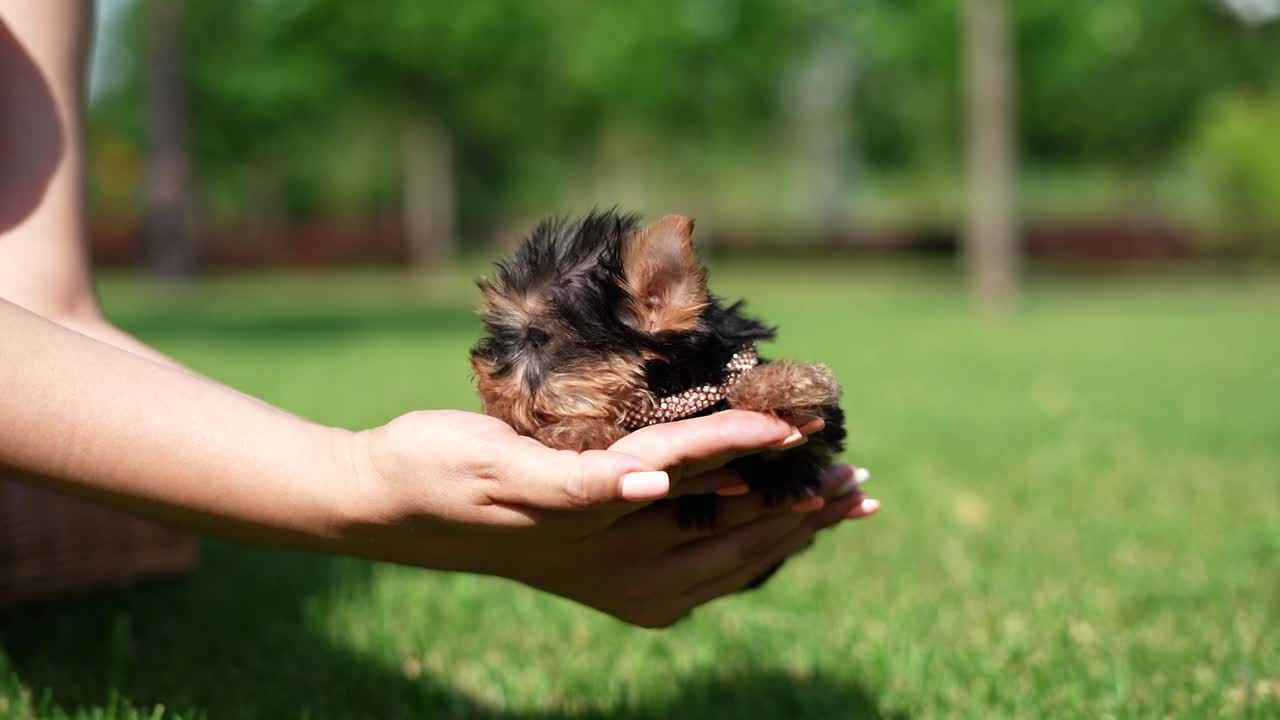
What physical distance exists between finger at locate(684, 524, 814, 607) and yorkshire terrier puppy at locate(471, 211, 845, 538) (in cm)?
18

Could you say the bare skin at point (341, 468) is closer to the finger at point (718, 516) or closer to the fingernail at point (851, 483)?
the finger at point (718, 516)

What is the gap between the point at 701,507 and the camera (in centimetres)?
251

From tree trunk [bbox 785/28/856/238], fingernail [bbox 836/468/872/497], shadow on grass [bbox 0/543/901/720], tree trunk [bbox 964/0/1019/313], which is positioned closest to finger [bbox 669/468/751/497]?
fingernail [bbox 836/468/872/497]

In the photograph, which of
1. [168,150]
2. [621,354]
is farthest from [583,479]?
[168,150]

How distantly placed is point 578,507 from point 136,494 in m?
0.87

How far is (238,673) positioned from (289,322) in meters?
20.3

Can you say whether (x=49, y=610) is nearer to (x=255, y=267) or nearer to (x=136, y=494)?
(x=136, y=494)

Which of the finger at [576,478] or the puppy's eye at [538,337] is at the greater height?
the puppy's eye at [538,337]

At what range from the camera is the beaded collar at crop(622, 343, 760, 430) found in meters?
2.32

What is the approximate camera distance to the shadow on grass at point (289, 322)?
19.4m

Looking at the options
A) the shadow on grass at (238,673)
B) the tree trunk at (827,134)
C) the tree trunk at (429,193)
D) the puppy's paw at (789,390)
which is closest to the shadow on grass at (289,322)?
the shadow on grass at (238,673)

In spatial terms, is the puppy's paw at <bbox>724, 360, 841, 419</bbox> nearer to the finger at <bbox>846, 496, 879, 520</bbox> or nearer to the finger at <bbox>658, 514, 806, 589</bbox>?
the finger at <bbox>658, 514, 806, 589</bbox>

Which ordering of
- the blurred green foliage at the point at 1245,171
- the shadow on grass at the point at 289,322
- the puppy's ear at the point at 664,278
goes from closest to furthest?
1. the puppy's ear at the point at 664,278
2. the shadow on grass at the point at 289,322
3. the blurred green foliage at the point at 1245,171

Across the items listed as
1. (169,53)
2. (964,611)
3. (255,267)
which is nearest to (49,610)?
(964,611)
